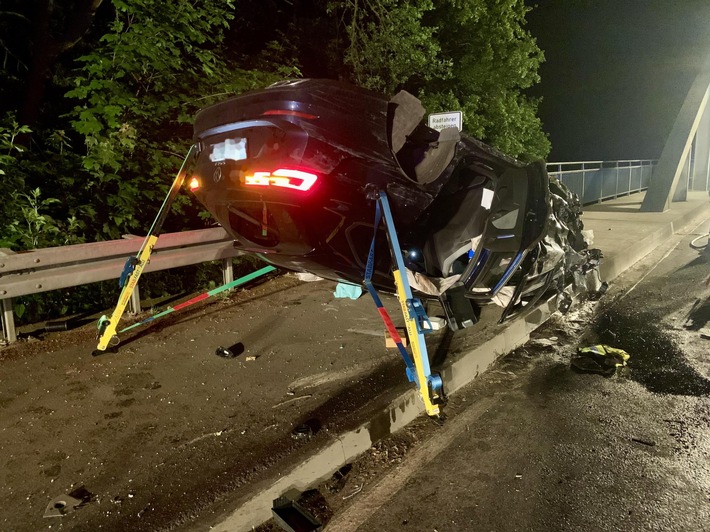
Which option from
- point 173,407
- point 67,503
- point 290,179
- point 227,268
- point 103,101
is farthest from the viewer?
point 227,268

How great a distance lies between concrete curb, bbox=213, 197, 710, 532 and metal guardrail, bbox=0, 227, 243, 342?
3062mm

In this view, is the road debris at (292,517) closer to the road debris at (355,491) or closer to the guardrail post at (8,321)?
the road debris at (355,491)

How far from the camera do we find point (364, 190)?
366 cm

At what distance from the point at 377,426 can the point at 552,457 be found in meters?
1.13

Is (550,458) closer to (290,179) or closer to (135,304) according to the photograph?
(290,179)

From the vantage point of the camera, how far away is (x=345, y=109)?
11.1ft

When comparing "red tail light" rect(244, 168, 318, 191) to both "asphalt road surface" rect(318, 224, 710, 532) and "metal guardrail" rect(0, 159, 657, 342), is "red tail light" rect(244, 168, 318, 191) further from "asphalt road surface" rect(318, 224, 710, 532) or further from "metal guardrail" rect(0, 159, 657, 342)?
"metal guardrail" rect(0, 159, 657, 342)

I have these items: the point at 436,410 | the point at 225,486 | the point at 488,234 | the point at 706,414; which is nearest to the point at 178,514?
the point at 225,486

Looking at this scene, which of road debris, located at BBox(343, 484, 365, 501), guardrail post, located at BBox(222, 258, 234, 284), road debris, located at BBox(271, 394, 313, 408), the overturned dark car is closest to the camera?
road debris, located at BBox(343, 484, 365, 501)

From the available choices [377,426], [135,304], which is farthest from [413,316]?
[135,304]

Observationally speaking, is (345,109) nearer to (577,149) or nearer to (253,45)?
(253,45)

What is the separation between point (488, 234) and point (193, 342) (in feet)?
9.24

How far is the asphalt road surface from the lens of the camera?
2928 mm

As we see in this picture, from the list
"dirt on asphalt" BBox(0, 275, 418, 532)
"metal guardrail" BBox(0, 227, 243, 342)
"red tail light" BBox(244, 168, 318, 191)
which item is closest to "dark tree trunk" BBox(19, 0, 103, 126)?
"metal guardrail" BBox(0, 227, 243, 342)
